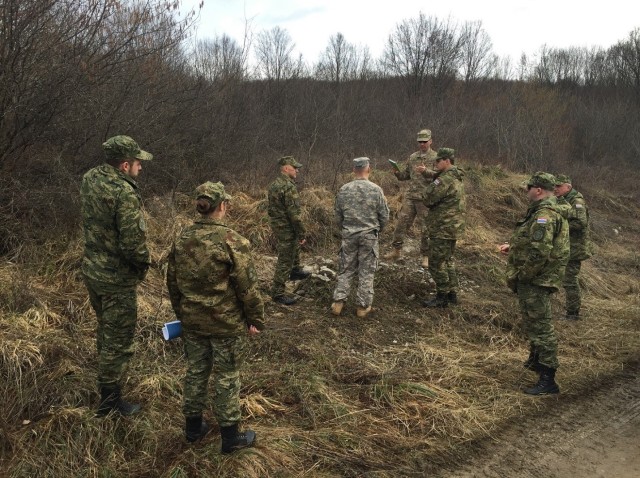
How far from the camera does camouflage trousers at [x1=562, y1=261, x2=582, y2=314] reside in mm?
6484

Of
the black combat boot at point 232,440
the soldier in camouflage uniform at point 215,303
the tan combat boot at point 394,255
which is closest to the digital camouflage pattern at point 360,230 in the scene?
the tan combat boot at point 394,255

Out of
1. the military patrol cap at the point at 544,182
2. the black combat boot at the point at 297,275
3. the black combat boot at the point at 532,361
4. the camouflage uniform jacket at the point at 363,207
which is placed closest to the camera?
the military patrol cap at the point at 544,182

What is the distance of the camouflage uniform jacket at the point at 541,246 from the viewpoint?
13.9 ft

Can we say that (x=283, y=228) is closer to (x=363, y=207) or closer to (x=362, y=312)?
(x=363, y=207)

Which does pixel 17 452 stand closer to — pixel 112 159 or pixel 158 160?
pixel 112 159

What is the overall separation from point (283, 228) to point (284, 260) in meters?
0.43

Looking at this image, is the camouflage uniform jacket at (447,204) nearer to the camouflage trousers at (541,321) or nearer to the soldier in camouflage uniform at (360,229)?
the soldier in camouflage uniform at (360,229)

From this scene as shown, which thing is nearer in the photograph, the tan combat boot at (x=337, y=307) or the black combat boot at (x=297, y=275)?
the tan combat boot at (x=337, y=307)

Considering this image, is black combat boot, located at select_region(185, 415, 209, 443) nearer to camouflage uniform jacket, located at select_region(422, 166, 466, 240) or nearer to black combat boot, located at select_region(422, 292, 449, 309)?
black combat boot, located at select_region(422, 292, 449, 309)

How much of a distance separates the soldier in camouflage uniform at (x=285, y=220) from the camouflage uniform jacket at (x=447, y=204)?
179 centimetres

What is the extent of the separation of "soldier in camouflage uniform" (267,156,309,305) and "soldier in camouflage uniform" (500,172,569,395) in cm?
276

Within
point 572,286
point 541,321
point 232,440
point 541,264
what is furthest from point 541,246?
point 232,440

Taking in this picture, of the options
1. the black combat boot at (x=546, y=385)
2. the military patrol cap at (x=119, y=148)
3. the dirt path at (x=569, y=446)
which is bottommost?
the dirt path at (x=569, y=446)

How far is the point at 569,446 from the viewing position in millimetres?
3754
